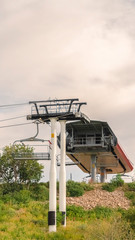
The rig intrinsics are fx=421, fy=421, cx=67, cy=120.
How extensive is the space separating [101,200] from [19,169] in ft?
40.5

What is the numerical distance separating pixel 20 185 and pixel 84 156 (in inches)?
640

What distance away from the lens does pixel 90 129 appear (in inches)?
2534

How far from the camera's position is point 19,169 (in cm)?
5703

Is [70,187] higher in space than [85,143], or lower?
lower

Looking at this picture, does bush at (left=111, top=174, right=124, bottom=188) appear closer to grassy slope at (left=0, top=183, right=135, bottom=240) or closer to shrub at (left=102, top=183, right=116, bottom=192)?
shrub at (left=102, top=183, right=116, bottom=192)

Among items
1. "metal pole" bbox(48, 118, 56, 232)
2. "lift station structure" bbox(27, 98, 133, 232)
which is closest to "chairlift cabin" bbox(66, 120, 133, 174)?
"lift station structure" bbox(27, 98, 133, 232)

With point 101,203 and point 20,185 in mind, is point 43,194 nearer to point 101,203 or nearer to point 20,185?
point 20,185

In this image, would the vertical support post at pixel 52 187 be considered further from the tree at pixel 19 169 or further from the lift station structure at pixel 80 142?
the tree at pixel 19 169

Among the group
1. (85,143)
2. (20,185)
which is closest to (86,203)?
(20,185)

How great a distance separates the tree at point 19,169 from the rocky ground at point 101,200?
7324 millimetres

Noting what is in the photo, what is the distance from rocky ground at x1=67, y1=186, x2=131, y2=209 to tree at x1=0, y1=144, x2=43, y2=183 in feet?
24.0

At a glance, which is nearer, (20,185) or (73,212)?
(73,212)

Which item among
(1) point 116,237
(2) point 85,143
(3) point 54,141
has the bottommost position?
(1) point 116,237

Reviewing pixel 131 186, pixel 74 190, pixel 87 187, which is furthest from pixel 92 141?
pixel 74 190
